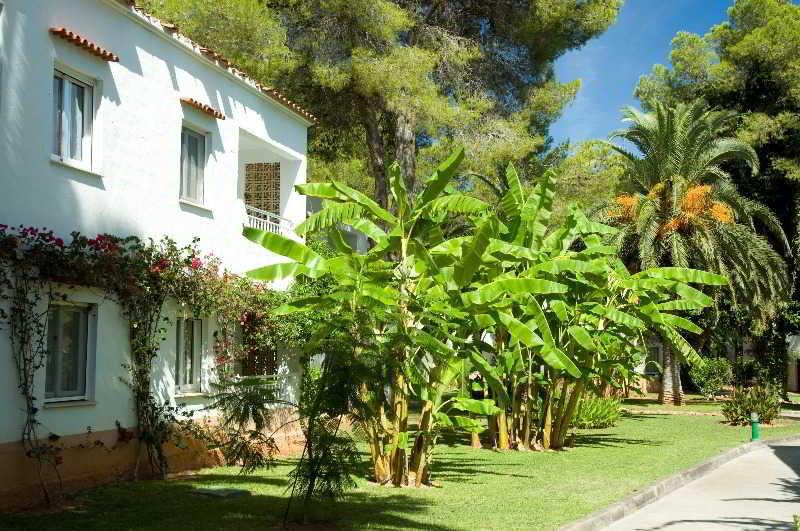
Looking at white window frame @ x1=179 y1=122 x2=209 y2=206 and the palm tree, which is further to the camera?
the palm tree

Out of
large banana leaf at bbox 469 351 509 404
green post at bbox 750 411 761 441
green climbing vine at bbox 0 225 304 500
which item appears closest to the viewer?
green climbing vine at bbox 0 225 304 500

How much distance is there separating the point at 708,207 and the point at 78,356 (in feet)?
72.0

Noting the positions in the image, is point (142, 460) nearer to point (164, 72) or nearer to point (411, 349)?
point (411, 349)

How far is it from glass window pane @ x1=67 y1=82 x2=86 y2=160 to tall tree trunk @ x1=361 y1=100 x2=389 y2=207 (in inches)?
501

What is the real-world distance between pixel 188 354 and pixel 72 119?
468cm

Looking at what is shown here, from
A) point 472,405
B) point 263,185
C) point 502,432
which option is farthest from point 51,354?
point 502,432

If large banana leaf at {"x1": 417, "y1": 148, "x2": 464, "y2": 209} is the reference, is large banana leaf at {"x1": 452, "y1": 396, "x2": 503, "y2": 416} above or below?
below

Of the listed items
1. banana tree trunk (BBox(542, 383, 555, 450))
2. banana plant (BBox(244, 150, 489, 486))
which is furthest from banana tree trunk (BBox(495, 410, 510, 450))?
banana plant (BBox(244, 150, 489, 486))

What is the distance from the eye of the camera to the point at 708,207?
28.4 meters

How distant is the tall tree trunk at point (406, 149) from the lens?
25578mm

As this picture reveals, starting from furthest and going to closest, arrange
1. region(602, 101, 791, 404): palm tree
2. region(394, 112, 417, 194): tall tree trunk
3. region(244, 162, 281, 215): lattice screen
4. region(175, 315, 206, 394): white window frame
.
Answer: region(602, 101, 791, 404): palm tree
region(394, 112, 417, 194): tall tree trunk
region(244, 162, 281, 215): lattice screen
region(175, 315, 206, 394): white window frame

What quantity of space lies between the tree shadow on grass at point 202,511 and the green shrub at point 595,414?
1201 cm

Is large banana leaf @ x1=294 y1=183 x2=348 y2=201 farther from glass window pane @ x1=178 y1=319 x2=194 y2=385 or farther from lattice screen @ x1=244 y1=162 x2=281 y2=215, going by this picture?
lattice screen @ x1=244 y1=162 x2=281 y2=215

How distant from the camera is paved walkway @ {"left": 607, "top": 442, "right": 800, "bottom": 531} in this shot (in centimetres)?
1050
